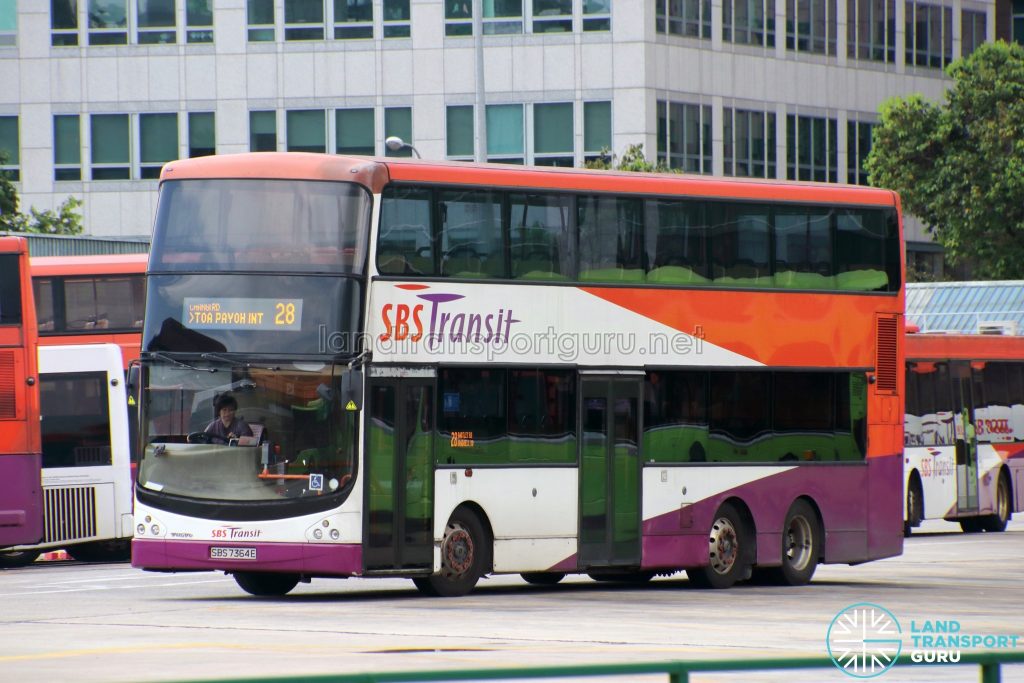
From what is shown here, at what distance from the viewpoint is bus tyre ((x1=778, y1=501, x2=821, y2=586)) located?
2362 cm

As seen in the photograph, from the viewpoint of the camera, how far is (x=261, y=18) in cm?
A: 6144

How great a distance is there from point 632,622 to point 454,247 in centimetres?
452

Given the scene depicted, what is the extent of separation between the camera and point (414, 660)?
14.0 m

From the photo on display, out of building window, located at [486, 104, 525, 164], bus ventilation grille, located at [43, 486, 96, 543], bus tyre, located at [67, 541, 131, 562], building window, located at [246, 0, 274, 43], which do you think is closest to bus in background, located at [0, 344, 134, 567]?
bus ventilation grille, located at [43, 486, 96, 543]

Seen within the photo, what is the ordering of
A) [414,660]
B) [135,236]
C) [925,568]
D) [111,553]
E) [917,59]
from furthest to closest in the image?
[917,59] < [135,236] < [111,553] < [925,568] < [414,660]

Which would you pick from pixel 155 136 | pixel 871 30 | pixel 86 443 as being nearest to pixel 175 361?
pixel 86 443

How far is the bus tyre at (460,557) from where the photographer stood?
20359 millimetres

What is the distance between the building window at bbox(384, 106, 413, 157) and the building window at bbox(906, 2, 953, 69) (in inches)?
750

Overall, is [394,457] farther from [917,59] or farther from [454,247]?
[917,59]

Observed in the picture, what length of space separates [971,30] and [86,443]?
5065 cm

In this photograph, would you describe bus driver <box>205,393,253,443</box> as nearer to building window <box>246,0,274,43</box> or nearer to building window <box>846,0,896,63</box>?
building window <box>246,0,274,43</box>

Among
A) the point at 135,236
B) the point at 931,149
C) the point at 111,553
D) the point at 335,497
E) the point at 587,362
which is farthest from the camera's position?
the point at 135,236

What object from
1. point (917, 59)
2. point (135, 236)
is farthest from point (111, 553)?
point (917, 59)

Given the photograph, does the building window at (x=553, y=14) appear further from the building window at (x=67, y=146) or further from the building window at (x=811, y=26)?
the building window at (x=67, y=146)
